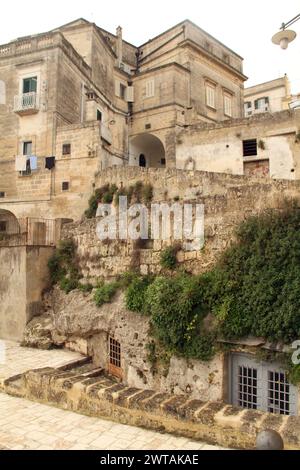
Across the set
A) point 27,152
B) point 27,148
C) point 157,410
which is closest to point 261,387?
point 157,410

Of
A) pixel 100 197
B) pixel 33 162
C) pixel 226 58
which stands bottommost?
pixel 100 197

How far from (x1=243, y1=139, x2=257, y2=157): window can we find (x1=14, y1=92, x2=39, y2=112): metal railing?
11610 mm

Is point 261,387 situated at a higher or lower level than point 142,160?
lower

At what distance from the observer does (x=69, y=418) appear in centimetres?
638

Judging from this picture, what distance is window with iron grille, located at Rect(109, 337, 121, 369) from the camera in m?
10.2

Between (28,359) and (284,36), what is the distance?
10137mm

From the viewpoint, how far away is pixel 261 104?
3888 centimetres

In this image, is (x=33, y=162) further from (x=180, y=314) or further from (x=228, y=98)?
(x=228, y=98)

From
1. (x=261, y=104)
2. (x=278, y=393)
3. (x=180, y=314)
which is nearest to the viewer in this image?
(x=278, y=393)

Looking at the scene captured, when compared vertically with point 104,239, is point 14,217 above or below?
above

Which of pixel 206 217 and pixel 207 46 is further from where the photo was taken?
pixel 207 46
